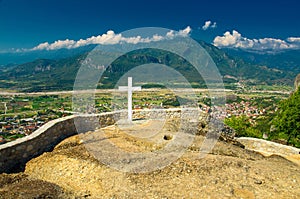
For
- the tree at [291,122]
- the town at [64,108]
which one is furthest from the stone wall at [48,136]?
the tree at [291,122]

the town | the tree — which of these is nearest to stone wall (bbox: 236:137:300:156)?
the tree

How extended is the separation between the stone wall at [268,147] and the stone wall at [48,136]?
3.85 metres

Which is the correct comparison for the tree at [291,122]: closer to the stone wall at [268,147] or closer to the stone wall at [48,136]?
the stone wall at [268,147]

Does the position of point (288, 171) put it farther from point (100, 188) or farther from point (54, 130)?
point (54, 130)

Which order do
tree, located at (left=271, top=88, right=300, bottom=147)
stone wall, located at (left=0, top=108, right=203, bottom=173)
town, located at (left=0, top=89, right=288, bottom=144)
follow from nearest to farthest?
stone wall, located at (left=0, top=108, right=203, bottom=173) → tree, located at (left=271, top=88, right=300, bottom=147) → town, located at (left=0, top=89, right=288, bottom=144)

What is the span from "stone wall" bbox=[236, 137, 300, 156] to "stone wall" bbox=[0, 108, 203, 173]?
385cm

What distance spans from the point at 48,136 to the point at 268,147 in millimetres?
11697

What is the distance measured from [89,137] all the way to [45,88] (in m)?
102

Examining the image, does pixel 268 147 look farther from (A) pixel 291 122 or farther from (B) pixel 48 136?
(B) pixel 48 136

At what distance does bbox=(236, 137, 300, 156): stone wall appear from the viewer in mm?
13992

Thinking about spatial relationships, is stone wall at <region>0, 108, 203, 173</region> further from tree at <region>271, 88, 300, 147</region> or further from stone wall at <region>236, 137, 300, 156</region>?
tree at <region>271, 88, 300, 147</region>

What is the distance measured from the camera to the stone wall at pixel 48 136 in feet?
27.2

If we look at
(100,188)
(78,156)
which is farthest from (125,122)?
(100,188)

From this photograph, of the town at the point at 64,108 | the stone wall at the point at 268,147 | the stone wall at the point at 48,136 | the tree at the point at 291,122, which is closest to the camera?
the stone wall at the point at 48,136
